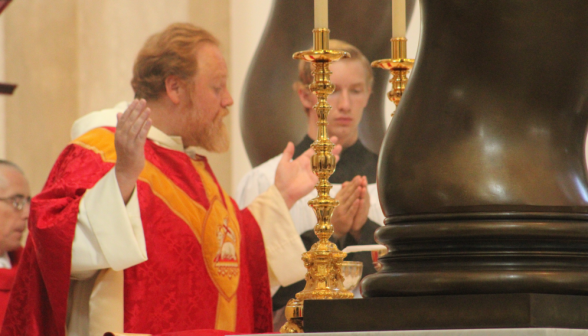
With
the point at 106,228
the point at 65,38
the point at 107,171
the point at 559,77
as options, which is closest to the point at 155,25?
the point at 65,38

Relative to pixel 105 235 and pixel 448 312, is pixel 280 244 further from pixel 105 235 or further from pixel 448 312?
pixel 448 312

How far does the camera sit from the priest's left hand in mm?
4520

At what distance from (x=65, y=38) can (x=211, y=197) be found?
3008mm

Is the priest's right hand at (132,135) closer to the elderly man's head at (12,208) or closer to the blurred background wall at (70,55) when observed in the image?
the elderly man's head at (12,208)

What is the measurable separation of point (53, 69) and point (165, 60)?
2497 millimetres

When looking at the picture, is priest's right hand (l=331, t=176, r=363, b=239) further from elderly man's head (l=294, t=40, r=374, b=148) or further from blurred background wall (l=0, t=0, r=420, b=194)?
blurred background wall (l=0, t=0, r=420, b=194)

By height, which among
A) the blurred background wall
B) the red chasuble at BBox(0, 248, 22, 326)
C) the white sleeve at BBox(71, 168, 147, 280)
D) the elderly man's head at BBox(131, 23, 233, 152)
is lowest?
the red chasuble at BBox(0, 248, 22, 326)

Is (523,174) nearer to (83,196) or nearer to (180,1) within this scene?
(83,196)

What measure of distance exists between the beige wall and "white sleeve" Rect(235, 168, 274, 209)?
133 centimetres

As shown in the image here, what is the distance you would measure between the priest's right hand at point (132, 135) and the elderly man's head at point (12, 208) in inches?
59.4

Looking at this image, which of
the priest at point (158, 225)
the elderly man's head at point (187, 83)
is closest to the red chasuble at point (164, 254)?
the priest at point (158, 225)

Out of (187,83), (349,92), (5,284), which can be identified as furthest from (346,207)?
(5,284)

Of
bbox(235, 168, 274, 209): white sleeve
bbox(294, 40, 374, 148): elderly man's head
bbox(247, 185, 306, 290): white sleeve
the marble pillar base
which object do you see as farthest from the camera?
bbox(235, 168, 274, 209): white sleeve

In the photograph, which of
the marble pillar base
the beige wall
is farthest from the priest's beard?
the marble pillar base
